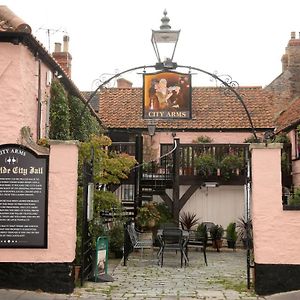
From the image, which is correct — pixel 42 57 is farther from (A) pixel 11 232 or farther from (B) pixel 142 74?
(A) pixel 11 232

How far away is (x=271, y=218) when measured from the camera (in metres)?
8.12

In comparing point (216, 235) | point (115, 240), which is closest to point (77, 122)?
point (115, 240)

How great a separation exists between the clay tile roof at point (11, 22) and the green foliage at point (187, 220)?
29.8ft

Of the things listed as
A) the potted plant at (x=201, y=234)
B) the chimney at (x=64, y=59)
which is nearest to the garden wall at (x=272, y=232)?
the potted plant at (x=201, y=234)

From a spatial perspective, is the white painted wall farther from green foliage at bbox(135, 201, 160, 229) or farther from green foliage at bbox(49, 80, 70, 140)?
green foliage at bbox(49, 80, 70, 140)

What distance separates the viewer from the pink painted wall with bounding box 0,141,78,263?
8.00 metres

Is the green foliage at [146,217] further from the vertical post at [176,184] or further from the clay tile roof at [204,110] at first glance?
the clay tile roof at [204,110]

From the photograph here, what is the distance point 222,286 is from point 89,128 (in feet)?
25.2

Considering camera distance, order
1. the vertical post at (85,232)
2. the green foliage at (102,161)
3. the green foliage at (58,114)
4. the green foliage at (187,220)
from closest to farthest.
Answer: the vertical post at (85,232)
the green foliage at (102,161)
the green foliage at (58,114)
the green foliage at (187,220)

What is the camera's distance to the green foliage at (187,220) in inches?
620

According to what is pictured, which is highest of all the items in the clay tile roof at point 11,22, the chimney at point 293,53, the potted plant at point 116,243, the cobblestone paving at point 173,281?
the chimney at point 293,53

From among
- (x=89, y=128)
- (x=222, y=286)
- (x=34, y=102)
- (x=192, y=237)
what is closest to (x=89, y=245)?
(x=222, y=286)

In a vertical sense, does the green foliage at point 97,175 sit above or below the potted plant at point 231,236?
above

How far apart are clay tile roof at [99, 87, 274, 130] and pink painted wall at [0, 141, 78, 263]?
13.0m
